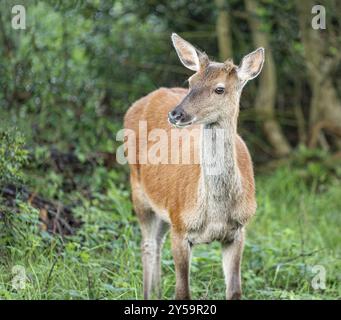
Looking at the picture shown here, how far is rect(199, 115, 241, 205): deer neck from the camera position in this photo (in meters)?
5.20

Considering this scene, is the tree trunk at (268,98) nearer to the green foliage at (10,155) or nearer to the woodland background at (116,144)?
the woodland background at (116,144)

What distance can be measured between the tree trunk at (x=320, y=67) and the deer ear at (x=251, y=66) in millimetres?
4647

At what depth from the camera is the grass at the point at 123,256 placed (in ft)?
18.6


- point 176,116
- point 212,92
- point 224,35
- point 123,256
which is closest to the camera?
point 176,116

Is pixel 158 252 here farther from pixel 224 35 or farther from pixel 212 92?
pixel 224 35

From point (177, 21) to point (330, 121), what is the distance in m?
2.43

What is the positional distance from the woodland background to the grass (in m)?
0.02

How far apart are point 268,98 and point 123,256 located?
510 cm

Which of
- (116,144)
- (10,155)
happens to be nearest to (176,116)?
(10,155)

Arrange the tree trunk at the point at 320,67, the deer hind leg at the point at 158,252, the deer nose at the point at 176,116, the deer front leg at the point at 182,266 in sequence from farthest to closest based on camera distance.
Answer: the tree trunk at the point at 320,67, the deer hind leg at the point at 158,252, the deer front leg at the point at 182,266, the deer nose at the point at 176,116

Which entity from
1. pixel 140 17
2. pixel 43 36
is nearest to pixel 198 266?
pixel 43 36

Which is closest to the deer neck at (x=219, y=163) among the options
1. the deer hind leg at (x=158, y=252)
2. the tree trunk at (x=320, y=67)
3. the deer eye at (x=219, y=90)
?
the deer eye at (x=219, y=90)

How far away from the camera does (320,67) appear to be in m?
10.4
